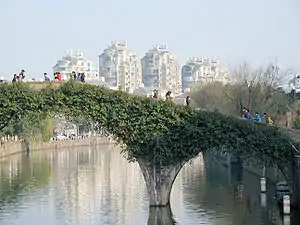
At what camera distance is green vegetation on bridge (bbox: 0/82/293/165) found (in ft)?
98.9

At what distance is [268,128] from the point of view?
3098cm

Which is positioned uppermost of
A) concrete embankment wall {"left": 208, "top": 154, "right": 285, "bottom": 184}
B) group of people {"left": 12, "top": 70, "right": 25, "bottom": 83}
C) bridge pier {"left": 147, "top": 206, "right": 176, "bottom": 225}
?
group of people {"left": 12, "top": 70, "right": 25, "bottom": 83}

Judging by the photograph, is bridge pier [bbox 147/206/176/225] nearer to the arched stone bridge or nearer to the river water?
the river water

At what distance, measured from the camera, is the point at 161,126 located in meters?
30.6

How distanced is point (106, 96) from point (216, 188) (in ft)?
40.1

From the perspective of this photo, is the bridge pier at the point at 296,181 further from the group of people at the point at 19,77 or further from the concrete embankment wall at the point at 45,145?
the concrete embankment wall at the point at 45,145

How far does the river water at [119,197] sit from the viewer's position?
29297mm

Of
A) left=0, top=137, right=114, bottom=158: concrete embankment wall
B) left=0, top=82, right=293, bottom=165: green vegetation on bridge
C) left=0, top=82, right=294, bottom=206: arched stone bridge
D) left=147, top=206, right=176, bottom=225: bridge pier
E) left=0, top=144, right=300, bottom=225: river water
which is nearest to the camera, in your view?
left=147, top=206, right=176, bottom=225: bridge pier

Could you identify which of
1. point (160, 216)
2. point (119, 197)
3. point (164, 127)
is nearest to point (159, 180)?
point (160, 216)

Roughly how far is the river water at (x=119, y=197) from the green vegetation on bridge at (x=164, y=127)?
2.73 m

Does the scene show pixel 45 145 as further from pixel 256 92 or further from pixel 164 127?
pixel 164 127

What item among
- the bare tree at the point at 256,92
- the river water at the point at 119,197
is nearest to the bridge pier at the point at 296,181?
the river water at the point at 119,197

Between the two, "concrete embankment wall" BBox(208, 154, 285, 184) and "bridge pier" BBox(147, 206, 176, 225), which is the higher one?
"concrete embankment wall" BBox(208, 154, 285, 184)

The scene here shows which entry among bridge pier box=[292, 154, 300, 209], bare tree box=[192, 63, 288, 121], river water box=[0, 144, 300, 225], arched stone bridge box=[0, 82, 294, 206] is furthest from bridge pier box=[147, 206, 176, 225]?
bare tree box=[192, 63, 288, 121]
